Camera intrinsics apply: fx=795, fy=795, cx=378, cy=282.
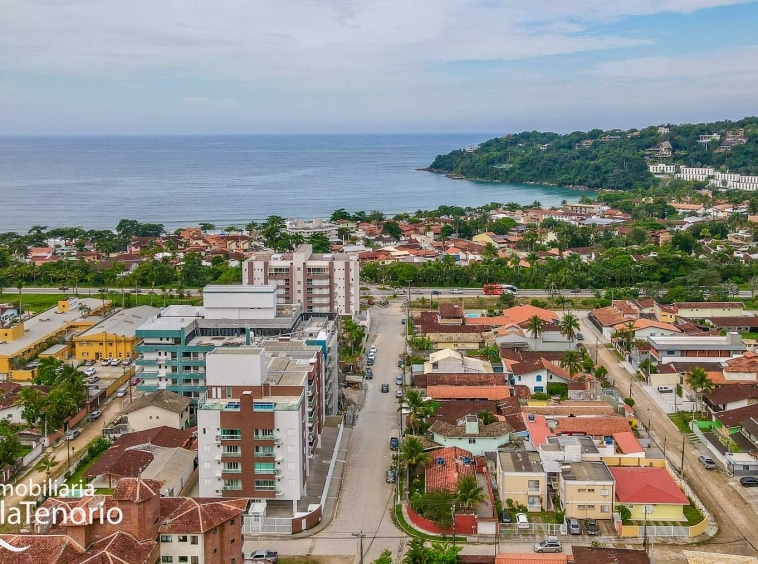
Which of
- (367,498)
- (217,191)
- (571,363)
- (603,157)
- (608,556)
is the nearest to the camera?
(608,556)

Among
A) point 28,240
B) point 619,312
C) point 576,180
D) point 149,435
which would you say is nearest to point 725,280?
point 619,312

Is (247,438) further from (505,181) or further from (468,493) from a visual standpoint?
(505,181)

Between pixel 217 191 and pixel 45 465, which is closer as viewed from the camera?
pixel 45 465

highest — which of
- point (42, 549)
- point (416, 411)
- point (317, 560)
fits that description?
point (42, 549)

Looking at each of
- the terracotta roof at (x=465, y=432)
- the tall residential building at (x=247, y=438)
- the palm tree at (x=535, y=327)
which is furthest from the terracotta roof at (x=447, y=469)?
the palm tree at (x=535, y=327)

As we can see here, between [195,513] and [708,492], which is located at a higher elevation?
[195,513]

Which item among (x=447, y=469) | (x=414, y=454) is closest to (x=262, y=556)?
(x=414, y=454)

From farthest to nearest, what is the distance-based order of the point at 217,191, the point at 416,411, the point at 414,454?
the point at 217,191 → the point at 416,411 → the point at 414,454

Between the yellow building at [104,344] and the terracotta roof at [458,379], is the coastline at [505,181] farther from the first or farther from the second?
the yellow building at [104,344]
